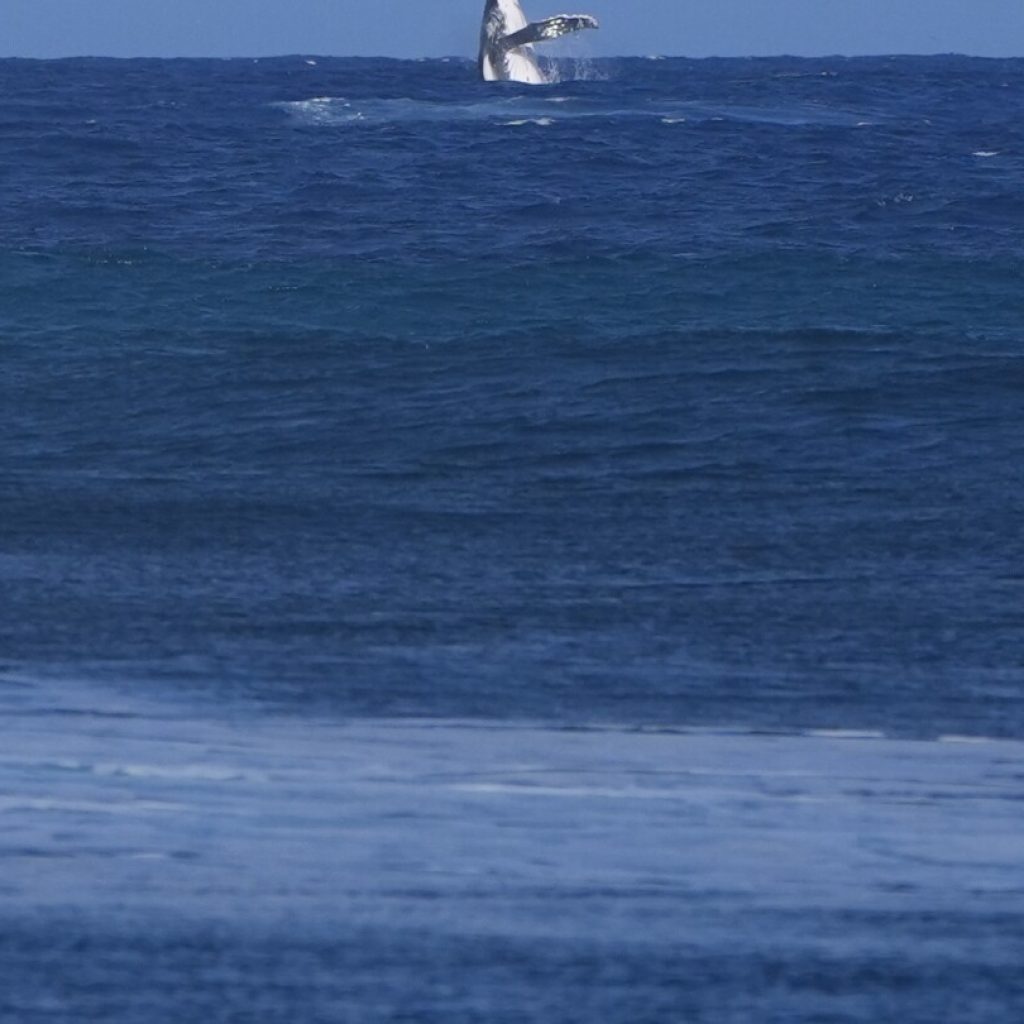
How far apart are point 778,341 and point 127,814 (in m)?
8.97

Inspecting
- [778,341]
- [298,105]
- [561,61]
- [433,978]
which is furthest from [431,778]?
[561,61]

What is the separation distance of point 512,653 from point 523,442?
3.75 meters

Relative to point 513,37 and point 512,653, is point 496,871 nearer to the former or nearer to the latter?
point 512,653

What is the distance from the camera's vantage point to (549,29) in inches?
1895

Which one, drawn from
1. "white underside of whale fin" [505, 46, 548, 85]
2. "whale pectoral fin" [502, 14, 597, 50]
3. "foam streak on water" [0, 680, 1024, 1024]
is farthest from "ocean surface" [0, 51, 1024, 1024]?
"white underside of whale fin" [505, 46, 548, 85]

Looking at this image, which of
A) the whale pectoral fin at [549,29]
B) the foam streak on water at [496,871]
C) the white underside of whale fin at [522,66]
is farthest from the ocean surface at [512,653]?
the white underside of whale fin at [522,66]

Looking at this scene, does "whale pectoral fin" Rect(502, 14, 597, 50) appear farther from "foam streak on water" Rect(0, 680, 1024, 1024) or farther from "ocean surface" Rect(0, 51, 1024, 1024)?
"foam streak on water" Rect(0, 680, 1024, 1024)

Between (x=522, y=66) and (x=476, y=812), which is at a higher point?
(x=522, y=66)

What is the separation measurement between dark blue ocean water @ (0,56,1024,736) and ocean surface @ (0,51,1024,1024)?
0.10 ft

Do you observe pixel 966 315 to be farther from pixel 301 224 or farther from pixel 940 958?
pixel 940 958

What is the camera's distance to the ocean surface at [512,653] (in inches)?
165

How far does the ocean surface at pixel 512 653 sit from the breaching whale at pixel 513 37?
31930mm

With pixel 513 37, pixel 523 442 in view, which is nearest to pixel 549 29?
pixel 513 37

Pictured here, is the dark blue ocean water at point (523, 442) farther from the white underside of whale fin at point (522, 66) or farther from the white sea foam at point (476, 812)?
the white underside of whale fin at point (522, 66)
